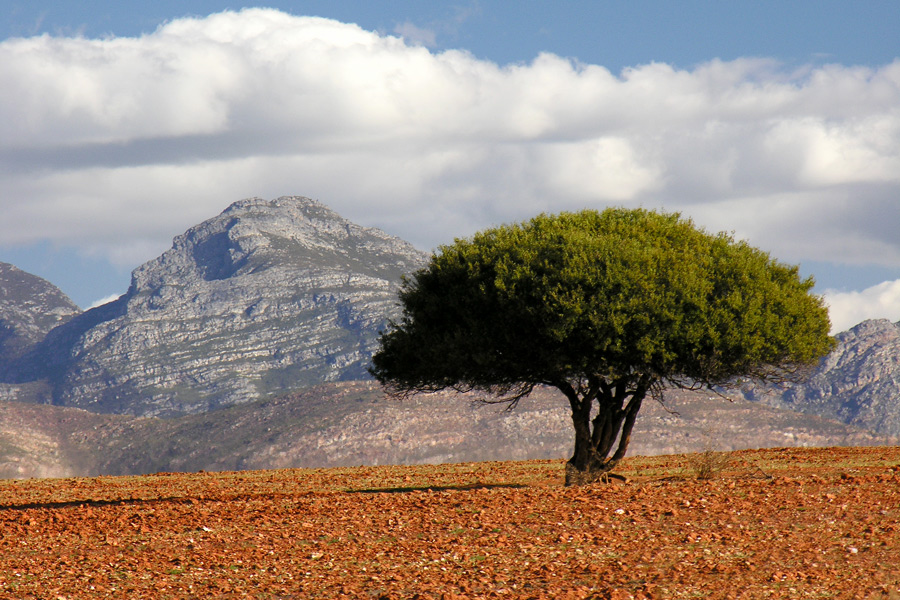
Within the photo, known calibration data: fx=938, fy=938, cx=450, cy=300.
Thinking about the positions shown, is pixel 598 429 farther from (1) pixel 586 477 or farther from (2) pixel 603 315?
(2) pixel 603 315

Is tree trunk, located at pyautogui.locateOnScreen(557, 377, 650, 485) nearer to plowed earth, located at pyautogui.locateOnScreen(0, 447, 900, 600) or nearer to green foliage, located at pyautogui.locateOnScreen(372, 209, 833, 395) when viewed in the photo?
green foliage, located at pyautogui.locateOnScreen(372, 209, 833, 395)

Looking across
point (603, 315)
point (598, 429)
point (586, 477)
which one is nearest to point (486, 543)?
point (603, 315)

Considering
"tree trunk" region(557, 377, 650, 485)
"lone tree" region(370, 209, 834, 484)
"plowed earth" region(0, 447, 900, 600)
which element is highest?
"lone tree" region(370, 209, 834, 484)

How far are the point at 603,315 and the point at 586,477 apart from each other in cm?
629

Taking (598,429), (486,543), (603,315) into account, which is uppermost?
(603,315)

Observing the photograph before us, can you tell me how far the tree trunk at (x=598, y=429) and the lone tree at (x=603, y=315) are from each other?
51mm

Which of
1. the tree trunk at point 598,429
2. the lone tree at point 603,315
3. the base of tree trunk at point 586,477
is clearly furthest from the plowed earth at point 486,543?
the lone tree at point 603,315

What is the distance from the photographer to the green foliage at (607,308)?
3002cm

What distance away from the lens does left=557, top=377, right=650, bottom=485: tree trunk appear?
3281 centimetres

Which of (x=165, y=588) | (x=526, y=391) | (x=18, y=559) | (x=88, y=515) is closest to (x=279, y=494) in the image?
(x=88, y=515)

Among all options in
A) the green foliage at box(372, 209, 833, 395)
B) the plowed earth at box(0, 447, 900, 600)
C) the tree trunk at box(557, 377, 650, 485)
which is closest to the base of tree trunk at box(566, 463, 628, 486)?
the tree trunk at box(557, 377, 650, 485)

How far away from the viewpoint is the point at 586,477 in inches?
1282

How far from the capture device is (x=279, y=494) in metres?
33.6

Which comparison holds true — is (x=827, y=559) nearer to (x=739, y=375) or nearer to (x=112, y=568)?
(x=112, y=568)
